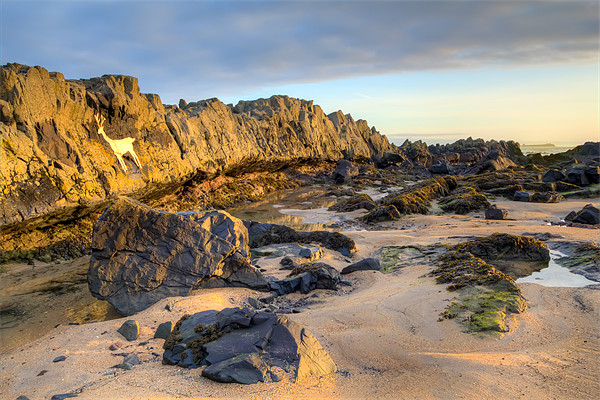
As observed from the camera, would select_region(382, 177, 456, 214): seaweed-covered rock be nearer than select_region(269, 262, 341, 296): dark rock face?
No

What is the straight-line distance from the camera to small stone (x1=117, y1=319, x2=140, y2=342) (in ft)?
17.7

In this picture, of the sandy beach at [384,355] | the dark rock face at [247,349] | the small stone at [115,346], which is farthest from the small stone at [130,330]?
the dark rock face at [247,349]

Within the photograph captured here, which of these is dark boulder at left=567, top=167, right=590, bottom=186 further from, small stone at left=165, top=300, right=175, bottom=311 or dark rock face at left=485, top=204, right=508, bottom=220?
small stone at left=165, top=300, right=175, bottom=311

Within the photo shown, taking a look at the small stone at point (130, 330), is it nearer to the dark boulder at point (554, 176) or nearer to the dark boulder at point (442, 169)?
the dark boulder at point (554, 176)

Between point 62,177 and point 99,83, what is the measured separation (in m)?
4.23

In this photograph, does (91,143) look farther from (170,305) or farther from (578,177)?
(578,177)

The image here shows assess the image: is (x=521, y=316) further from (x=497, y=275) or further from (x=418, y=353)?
Result: (x=418, y=353)

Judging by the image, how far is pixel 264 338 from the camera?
405cm

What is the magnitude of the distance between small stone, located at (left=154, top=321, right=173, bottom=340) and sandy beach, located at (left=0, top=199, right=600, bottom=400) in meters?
0.11

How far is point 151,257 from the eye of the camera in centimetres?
733

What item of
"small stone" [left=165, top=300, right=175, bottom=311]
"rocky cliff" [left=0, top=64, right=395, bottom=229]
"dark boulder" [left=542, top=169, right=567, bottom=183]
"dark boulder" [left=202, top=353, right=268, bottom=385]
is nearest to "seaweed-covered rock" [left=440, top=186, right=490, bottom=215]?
"dark boulder" [left=542, top=169, right=567, bottom=183]

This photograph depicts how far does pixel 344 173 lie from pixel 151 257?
85.1 ft

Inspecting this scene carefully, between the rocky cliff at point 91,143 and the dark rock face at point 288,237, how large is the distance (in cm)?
502

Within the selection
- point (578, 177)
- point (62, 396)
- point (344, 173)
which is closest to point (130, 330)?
point (62, 396)
